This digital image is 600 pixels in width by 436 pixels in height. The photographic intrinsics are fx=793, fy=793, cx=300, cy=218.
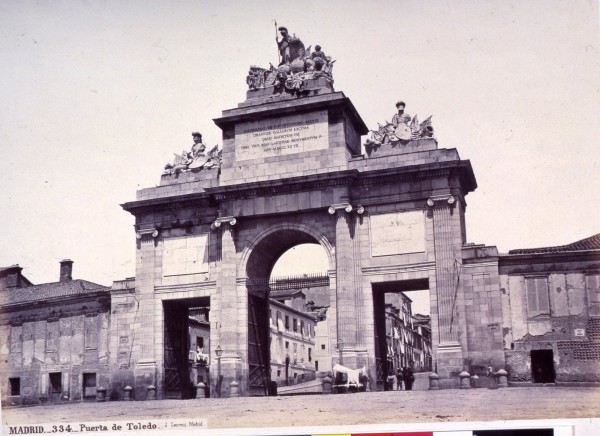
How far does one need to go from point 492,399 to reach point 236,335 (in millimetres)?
12203

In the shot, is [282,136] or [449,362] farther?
[282,136]

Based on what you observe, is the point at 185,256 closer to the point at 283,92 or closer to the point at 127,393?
the point at 127,393

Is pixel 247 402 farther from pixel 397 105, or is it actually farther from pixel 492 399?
pixel 397 105

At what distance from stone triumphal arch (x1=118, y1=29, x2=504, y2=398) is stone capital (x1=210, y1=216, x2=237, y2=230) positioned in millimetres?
48

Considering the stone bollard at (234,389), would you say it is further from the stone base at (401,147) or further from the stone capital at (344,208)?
the stone base at (401,147)

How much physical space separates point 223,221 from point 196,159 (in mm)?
3388

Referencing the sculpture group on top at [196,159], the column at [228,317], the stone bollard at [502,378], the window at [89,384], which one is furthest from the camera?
the window at [89,384]

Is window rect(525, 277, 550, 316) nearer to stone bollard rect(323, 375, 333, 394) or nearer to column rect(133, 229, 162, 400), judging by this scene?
stone bollard rect(323, 375, 333, 394)

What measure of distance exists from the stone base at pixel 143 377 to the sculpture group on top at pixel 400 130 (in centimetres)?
1226

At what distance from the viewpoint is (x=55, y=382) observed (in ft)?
112

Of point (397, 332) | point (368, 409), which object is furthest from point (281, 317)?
point (368, 409)

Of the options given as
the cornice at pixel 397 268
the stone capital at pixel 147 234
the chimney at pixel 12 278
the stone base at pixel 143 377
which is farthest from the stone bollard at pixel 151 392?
the chimney at pixel 12 278

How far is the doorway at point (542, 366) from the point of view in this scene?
2706 cm

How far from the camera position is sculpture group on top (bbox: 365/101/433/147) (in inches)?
1164
